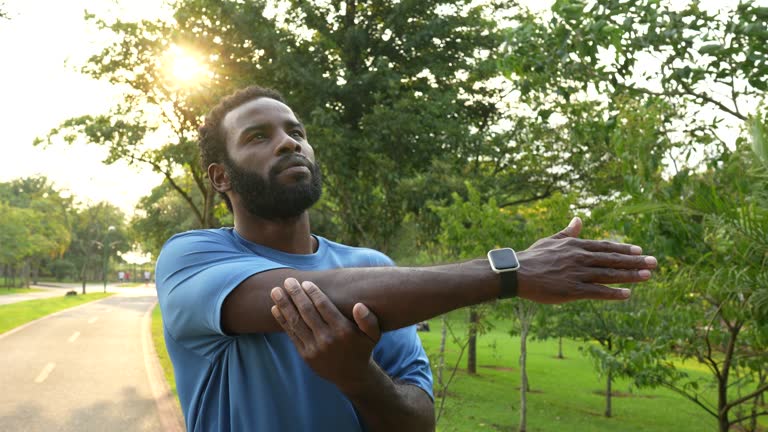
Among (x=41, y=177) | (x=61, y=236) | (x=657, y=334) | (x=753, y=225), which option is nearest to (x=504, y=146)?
(x=657, y=334)

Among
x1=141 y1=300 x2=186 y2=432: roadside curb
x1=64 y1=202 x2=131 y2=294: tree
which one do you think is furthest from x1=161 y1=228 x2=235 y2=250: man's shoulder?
x1=64 y1=202 x2=131 y2=294: tree

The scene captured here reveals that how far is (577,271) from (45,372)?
15111mm

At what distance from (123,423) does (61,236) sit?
7457 centimetres

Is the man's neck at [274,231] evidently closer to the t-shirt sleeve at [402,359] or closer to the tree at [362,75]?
the t-shirt sleeve at [402,359]

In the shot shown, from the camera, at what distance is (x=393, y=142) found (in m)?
11.7

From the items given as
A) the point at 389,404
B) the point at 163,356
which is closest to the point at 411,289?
the point at 389,404

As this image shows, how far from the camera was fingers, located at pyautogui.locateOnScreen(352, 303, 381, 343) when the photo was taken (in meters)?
1.23

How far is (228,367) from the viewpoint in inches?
65.2

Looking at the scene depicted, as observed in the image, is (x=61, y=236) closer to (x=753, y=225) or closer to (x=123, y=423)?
(x=123, y=423)

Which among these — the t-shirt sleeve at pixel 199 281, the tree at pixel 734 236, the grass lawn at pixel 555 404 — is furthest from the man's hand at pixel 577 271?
the grass lawn at pixel 555 404

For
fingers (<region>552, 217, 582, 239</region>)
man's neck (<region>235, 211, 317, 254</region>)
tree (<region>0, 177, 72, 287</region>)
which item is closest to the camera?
fingers (<region>552, 217, 582, 239</region>)

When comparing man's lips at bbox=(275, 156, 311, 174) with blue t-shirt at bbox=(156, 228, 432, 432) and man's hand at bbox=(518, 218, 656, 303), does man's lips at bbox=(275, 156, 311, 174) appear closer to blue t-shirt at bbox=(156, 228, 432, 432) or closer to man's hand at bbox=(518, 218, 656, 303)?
blue t-shirt at bbox=(156, 228, 432, 432)

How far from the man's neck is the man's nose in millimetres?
205

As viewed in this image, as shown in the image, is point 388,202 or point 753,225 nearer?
point 753,225
